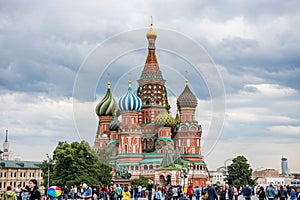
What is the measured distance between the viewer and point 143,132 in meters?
71.1

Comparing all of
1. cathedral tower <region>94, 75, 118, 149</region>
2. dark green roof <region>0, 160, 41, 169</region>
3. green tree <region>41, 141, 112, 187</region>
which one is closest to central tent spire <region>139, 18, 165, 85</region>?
cathedral tower <region>94, 75, 118, 149</region>

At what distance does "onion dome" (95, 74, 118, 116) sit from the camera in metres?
76.5

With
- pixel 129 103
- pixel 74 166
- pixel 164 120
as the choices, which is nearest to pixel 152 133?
pixel 164 120

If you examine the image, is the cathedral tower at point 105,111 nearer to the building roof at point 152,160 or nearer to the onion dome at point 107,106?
the onion dome at point 107,106

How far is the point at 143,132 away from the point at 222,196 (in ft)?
161

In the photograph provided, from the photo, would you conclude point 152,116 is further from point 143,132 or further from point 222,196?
point 222,196

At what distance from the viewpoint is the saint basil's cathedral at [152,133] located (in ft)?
212

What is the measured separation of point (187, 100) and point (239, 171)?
45.5 ft

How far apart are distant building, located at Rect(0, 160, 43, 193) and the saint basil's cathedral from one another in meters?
25.3

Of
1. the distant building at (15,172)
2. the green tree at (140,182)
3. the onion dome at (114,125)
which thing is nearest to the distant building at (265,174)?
the distant building at (15,172)

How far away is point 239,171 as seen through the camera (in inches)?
2729

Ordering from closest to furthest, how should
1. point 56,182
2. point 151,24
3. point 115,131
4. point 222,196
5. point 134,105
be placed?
point 222,196 → point 56,182 → point 134,105 → point 115,131 → point 151,24

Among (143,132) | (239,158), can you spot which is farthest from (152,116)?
(239,158)

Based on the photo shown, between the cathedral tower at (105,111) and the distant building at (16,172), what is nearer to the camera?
the cathedral tower at (105,111)
